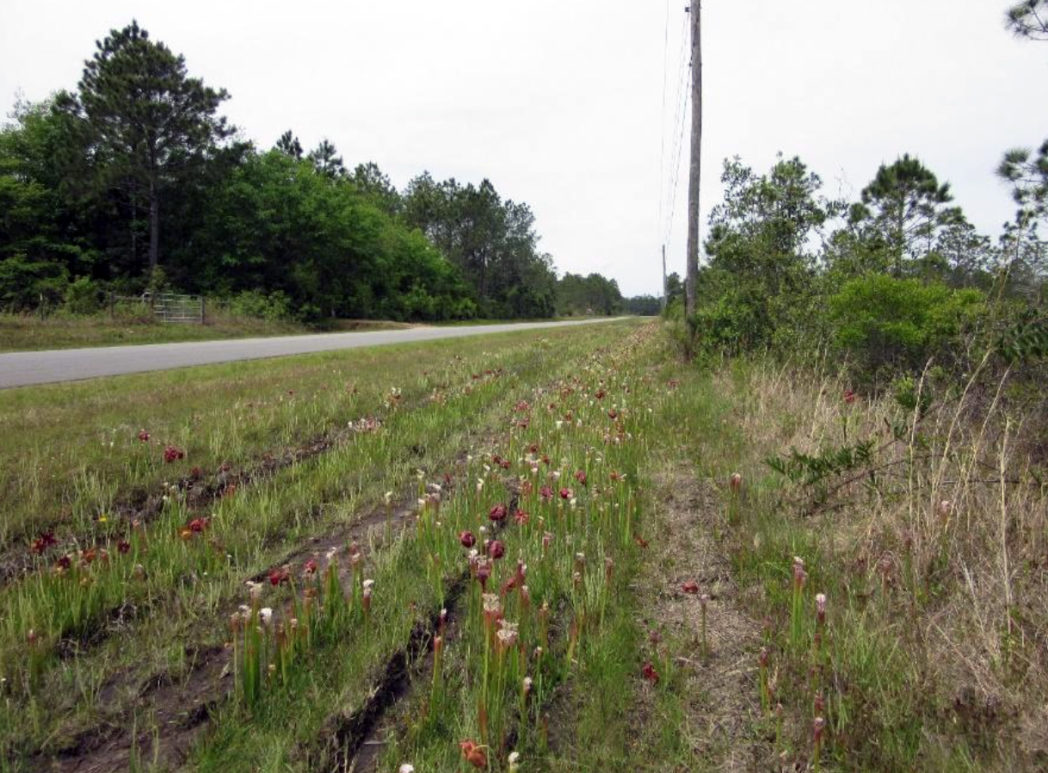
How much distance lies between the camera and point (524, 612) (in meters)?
2.30

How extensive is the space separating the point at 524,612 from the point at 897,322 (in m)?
6.50

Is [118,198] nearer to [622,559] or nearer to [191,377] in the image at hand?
[191,377]

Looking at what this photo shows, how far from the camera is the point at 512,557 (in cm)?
311

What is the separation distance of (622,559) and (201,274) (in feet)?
131

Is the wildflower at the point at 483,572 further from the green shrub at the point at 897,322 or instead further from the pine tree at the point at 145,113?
the pine tree at the point at 145,113

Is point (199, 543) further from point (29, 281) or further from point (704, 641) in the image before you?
point (29, 281)

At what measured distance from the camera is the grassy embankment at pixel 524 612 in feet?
5.99

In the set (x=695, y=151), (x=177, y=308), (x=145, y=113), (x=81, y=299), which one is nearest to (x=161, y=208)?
(x=145, y=113)

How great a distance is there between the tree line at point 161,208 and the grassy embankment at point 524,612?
23.4 meters

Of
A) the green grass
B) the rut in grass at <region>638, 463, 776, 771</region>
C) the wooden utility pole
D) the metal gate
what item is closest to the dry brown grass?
the rut in grass at <region>638, 463, 776, 771</region>

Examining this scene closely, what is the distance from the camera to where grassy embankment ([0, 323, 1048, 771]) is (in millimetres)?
1826

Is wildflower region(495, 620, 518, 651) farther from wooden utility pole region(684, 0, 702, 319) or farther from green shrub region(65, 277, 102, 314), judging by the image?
green shrub region(65, 277, 102, 314)

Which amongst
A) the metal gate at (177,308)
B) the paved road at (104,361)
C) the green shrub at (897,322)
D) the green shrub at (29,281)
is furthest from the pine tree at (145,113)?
the green shrub at (897,322)

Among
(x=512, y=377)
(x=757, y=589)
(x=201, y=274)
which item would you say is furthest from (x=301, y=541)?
(x=201, y=274)
